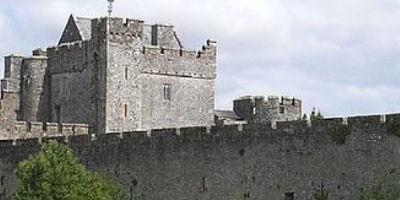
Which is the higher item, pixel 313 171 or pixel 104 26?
pixel 104 26

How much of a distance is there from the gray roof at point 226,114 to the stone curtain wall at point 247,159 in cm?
1897

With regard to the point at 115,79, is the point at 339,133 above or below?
below

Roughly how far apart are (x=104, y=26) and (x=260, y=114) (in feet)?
32.8

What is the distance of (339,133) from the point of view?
44.5 meters

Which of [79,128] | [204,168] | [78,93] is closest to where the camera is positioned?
[204,168]

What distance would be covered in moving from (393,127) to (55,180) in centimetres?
1185

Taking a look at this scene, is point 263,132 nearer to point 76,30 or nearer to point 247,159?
point 247,159

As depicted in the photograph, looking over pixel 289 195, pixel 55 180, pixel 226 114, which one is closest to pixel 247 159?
pixel 289 195

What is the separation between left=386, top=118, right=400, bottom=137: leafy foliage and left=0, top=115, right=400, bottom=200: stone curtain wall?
133 mm

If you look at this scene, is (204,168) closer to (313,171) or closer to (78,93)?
(313,171)

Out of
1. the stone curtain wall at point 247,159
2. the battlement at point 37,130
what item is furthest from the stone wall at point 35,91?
the stone curtain wall at point 247,159

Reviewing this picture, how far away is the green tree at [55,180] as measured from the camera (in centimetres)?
4897

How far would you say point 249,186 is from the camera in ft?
155

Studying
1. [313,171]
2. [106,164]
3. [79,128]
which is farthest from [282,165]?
[79,128]
